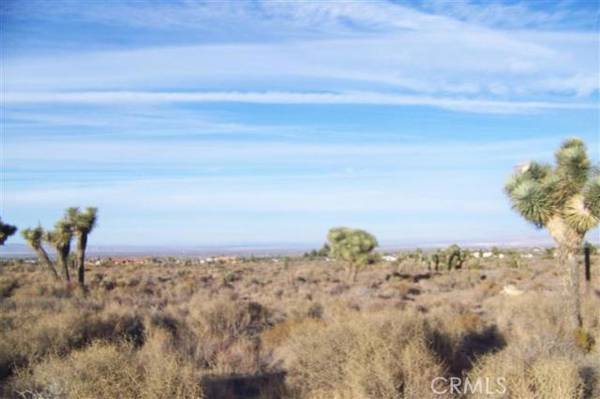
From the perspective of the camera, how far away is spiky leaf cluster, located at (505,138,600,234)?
45.1 ft

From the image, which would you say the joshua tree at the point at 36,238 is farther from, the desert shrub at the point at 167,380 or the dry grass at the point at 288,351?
the desert shrub at the point at 167,380

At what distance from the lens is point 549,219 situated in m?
14.5

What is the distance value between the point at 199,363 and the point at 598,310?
10.6 metres

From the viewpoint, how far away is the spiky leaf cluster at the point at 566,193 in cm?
1373

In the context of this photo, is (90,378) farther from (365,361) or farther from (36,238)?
(36,238)

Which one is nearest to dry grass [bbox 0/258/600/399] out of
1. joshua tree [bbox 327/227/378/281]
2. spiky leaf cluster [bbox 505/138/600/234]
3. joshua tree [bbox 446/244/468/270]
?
spiky leaf cluster [bbox 505/138/600/234]

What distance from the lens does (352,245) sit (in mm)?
38406

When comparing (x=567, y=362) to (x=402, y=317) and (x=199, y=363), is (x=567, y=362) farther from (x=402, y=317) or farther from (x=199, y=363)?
(x=199, y=363)

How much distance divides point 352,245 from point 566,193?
80.5 feet

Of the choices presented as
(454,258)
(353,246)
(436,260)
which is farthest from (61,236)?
(454,258)

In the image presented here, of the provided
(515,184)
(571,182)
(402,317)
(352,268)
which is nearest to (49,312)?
(402,317)

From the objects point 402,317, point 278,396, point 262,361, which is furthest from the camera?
point 262,361

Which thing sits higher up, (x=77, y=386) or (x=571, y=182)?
(x=571, y=182)

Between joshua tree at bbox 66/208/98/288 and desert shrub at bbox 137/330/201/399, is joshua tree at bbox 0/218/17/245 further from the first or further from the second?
desert shrub at bbox 137/330/201/399
